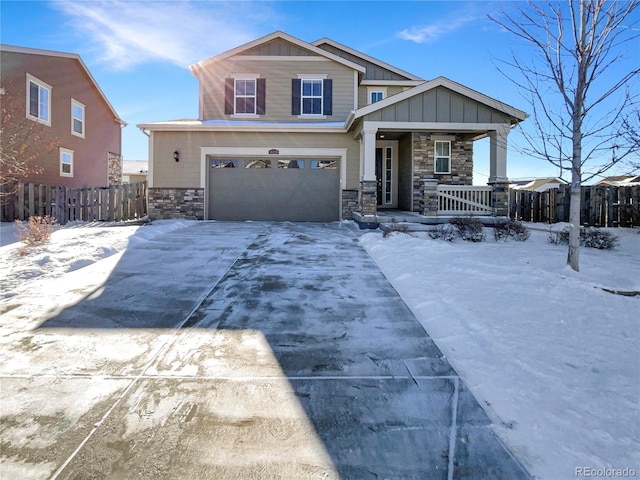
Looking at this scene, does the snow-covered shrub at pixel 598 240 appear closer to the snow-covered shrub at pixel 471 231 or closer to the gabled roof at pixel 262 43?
the snow-covered shrub at pixel 471 231

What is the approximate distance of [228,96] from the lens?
46.8 ft

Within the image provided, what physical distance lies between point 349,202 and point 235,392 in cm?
1119

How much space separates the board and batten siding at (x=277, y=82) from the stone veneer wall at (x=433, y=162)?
319 cm

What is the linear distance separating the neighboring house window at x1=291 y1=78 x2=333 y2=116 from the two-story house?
8059 mm

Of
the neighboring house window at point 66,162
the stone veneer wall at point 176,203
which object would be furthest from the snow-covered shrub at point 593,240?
the neighboring house window at point 66,162

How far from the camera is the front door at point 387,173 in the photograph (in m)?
14.8

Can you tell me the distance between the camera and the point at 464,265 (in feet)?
18.4

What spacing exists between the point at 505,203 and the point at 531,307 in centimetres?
845

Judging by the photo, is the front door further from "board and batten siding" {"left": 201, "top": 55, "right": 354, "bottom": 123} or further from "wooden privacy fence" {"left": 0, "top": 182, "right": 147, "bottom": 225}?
"wooden privacy fence" {"left": 0, "top": 182, "right": 147, "bottom": 225}

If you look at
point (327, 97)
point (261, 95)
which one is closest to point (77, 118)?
point (261, 95)

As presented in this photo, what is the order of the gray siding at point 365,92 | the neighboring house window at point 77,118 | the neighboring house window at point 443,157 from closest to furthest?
the neighboring house window at point 443,157 → the gray siding at point 365,92 → the neighboring house window at point 77,118

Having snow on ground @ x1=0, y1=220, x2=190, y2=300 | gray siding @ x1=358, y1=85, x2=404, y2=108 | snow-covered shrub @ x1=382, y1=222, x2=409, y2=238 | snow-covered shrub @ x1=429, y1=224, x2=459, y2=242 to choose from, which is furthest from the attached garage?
snow-covered shrub @ x1=429, y1=224, x2=459, y2=242

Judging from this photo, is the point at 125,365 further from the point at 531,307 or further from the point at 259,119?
the point at 259,119

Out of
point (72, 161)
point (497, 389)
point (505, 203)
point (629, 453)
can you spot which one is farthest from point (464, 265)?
point (72, 161)
